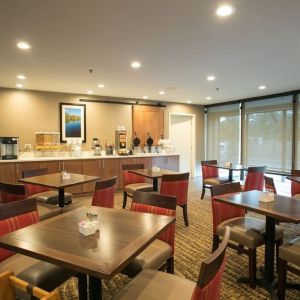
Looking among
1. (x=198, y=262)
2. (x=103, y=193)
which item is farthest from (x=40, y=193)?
(x=198, y=262)

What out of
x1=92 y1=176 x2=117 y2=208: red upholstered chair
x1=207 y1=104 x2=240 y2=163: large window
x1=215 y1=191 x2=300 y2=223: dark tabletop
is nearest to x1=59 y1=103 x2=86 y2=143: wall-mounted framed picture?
x1=92 y1=176 x2=117 y2=208: red upholstered chair

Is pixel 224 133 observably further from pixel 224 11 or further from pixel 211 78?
pixel 224 11

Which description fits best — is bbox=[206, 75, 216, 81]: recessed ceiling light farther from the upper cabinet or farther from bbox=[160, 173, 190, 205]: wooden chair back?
the upper cabinet

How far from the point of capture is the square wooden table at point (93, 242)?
4.18ft

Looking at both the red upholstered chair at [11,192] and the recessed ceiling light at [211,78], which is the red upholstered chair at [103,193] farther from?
the recessed ceiling light at [211,78]

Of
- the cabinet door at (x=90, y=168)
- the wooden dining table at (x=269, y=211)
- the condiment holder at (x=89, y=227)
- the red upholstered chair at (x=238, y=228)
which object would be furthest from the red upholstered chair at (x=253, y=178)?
the condiment holder at (x=89, y=227)

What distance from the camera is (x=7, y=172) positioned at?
5145mm

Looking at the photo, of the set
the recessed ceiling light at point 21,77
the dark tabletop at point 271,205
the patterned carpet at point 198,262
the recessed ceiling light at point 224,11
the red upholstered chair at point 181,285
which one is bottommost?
the patterned carpet at point 198,262

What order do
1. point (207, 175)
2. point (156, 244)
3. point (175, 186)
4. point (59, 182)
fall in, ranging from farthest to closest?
1. point (207, 175)
2. point (175, 186)
3. point (59, 182)
4. point (156, 244)

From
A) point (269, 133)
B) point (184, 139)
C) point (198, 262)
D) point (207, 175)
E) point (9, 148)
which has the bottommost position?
point (198, 262)

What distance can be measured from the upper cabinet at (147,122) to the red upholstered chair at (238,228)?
14.9 feet

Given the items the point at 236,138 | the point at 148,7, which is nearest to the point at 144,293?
the point at 148,7

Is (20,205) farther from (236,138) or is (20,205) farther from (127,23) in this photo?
(236,138)

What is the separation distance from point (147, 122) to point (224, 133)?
Answer: 2506mm
